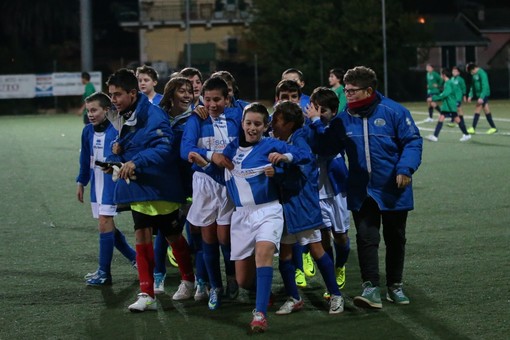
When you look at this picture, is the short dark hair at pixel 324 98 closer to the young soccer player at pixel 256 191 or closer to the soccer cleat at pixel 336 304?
the young soccer player at pixel 256 191

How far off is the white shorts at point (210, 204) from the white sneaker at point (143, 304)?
66cm

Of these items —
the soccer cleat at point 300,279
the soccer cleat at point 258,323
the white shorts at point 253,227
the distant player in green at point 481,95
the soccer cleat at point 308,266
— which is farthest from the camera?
the distant player in green at point 481,95

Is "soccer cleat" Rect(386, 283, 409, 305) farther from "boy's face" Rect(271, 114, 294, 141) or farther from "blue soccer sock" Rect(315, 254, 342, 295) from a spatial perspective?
"boy's face" Rect(271, 114, 294, 141)

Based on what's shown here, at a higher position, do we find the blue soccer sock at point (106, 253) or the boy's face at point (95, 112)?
the boy's face at point (95, 112)

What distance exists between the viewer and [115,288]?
317 inches

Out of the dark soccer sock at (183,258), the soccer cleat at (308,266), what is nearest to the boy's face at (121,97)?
the dark soccer sock at (183,258)

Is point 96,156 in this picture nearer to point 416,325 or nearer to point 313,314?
point 313,314

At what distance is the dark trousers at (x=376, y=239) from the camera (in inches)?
284

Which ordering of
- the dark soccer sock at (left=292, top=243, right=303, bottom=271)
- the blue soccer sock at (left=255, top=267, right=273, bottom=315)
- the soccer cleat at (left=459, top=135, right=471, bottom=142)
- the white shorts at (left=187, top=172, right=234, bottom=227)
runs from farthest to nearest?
the soccer cleat at (left=459, top=135, right=471, bottom=142) → the dark soccer sock at (left=292, top=243, right=303, bottom=271) → the white shorts at (left=187, top=172, right=234, bottom=227) → the blue soccer sock at (left=255, top=267, right=273, bottom=315)

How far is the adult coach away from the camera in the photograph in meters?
7.20

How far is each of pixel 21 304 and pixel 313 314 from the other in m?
2.21

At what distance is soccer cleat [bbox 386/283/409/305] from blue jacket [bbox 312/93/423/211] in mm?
574

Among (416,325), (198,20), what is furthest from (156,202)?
(198,20)

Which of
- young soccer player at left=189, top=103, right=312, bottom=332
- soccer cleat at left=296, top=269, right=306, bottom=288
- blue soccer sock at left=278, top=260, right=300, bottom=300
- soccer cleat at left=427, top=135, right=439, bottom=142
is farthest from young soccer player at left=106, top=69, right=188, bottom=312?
soccer cleat at left=427, top=135, right=439, bottom=142
